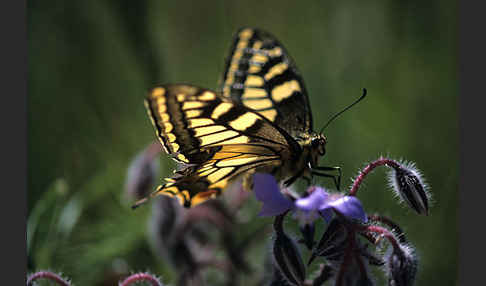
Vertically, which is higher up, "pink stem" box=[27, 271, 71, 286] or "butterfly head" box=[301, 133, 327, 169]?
"butterfly head" box=[301, 133, 327, 169]

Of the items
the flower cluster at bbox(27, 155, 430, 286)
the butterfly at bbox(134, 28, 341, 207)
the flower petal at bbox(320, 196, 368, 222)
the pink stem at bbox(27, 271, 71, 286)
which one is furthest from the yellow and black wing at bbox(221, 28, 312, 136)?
the pink stem at bbox(27, 271, 71, 286)

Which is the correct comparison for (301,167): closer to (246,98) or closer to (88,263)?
(246,98)

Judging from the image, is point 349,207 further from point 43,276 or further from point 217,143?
point 43,276

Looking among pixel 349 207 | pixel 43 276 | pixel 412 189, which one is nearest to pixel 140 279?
pixel 43 276

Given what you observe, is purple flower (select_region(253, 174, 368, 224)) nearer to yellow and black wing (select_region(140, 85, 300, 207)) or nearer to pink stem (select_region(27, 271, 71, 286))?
yellow and black wing (select_region(140, 85, 300, 207))

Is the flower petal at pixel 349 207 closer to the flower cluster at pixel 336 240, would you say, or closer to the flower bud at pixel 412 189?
the flower cluster at pixel 336 240

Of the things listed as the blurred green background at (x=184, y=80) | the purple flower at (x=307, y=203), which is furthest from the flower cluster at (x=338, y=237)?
the blurred green background at (x=184, y=80)
